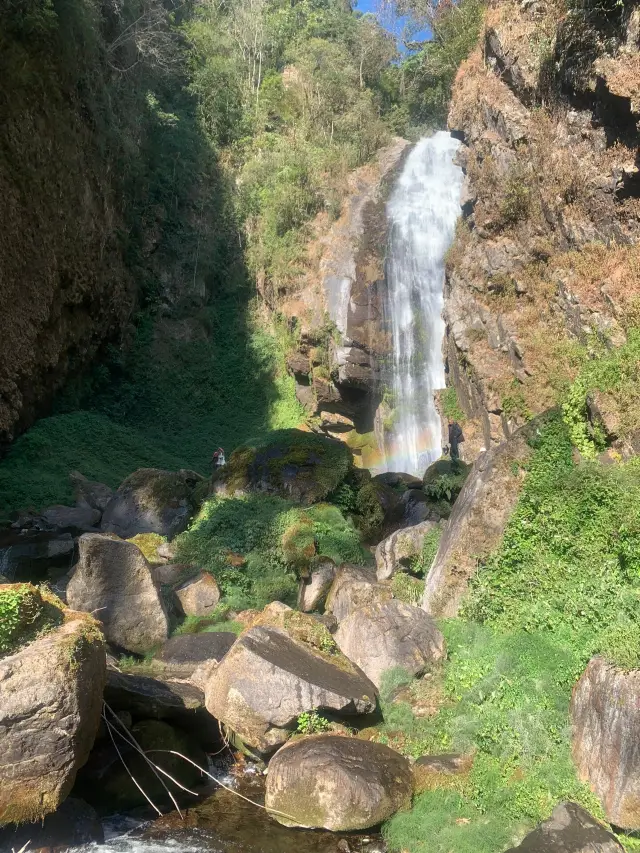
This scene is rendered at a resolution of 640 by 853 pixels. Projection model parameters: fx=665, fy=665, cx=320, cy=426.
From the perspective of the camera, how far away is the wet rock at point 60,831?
628cm

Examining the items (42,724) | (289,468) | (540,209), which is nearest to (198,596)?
Answer: (289,468)

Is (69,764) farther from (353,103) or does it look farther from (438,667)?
(353,103)

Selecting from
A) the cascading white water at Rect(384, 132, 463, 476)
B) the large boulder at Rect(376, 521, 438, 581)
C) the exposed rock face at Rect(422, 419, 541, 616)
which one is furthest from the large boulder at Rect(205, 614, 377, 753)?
the cascading white water at Rect(384, 132, 463, 476)

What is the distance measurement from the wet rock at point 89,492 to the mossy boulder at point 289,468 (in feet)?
15.0

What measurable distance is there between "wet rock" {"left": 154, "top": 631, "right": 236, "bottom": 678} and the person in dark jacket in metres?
12.3

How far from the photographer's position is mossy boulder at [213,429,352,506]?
1600 centimetres

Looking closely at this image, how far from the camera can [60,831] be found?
21.6 ft

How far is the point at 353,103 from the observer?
1439 inches

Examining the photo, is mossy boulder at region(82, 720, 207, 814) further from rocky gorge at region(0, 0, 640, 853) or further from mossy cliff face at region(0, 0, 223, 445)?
mossy cliff face at region(0, 0, 223, 445)

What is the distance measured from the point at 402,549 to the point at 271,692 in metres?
5.32

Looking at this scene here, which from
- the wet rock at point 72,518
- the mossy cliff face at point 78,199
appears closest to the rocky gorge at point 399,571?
the wet rock at point 72,518

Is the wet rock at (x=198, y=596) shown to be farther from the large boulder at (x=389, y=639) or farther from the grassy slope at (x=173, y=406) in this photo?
the grassy slope at (x=173, y=406)

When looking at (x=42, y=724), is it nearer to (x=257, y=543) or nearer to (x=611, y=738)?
(x=611, y=738)

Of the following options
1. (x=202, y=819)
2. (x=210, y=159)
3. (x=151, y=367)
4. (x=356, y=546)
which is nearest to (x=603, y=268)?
(x=356, y=546)
